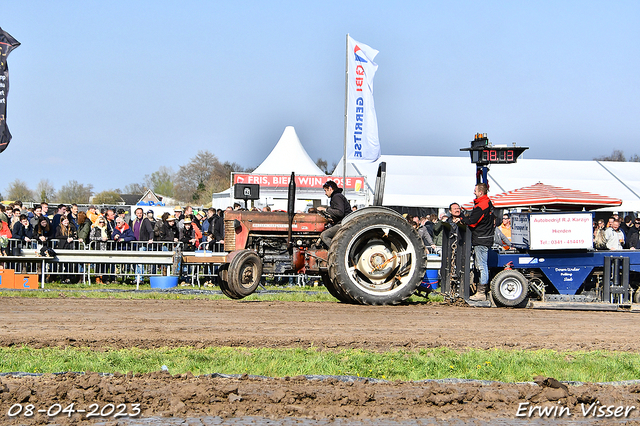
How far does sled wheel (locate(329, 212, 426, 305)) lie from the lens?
916cm

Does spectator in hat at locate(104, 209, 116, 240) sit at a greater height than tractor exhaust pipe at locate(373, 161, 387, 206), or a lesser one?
lesser

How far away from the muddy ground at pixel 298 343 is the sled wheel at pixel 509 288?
510 mm

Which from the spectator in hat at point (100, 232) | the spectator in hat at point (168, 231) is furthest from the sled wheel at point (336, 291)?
the spectator in hat at point (100, 232)

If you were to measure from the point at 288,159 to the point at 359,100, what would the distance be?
10.4 m

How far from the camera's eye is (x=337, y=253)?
9117 mm

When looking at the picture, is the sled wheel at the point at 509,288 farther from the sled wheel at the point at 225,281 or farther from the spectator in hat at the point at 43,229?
the spectator in hat at the point at 43,229

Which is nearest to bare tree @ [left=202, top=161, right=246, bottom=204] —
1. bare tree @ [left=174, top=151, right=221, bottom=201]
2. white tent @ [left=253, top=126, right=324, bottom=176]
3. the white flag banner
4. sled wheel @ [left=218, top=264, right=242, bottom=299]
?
bare tree @ [left=174, top=151, right=221, bottom=201]

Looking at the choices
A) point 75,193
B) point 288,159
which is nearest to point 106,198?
point 75,193

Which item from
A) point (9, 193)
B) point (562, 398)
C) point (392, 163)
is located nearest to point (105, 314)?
point (562, 398)

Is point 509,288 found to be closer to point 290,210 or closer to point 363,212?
point 363,212

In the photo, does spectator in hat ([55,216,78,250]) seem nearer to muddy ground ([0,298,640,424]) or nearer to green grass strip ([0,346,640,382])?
muddy ground ([0,298,640,424])

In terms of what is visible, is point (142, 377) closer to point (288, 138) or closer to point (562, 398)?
point (562, 398)

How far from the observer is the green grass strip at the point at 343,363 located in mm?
5258

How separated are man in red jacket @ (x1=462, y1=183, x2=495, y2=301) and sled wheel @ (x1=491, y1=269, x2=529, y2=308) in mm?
183
